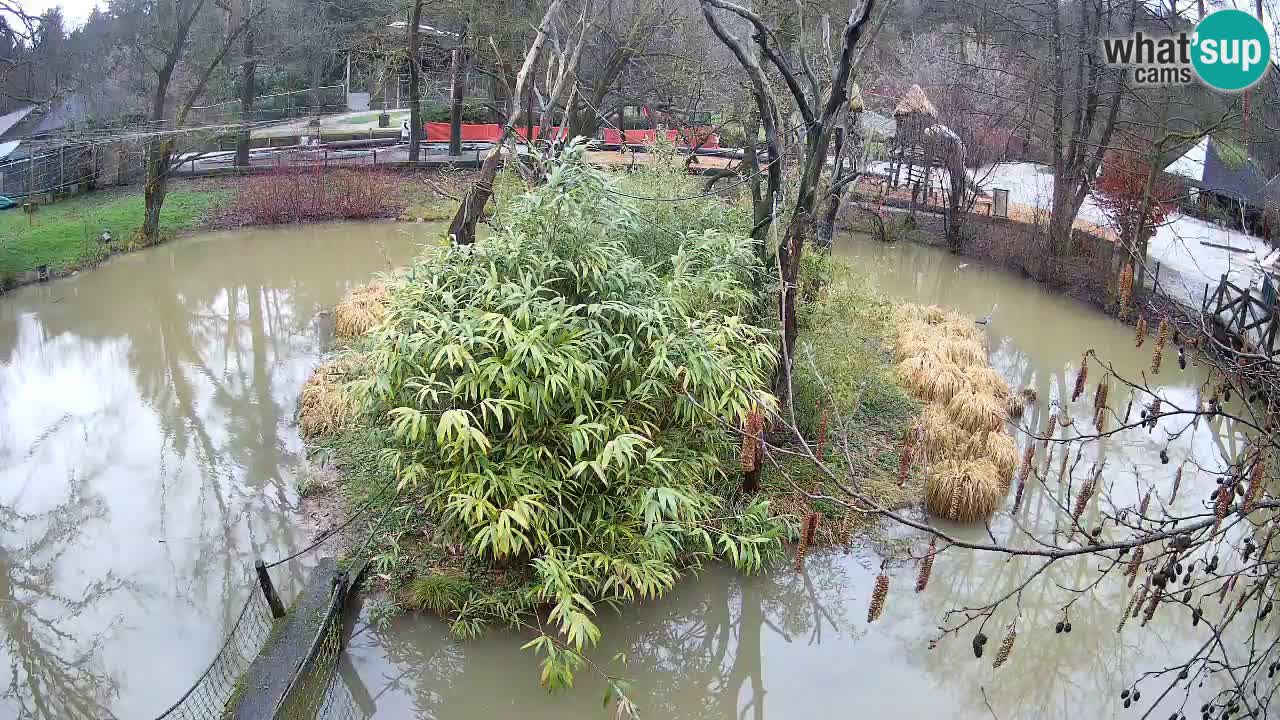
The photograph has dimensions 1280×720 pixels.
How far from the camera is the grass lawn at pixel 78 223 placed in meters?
12.3

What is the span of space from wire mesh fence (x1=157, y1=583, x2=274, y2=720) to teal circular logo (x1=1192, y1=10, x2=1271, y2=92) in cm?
823

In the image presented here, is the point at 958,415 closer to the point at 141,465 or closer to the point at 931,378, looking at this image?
the point at 931,378

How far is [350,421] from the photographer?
7.48 meters

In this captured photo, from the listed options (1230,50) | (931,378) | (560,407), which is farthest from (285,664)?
(1230,50)

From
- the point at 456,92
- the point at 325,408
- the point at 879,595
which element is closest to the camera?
the point at 879,595

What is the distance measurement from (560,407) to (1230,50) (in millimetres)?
7762

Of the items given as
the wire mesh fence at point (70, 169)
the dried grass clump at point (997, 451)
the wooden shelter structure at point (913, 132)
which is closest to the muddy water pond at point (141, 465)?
the wire mesh fence at point (70, 169)

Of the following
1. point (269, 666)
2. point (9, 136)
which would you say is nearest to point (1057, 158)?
→ point (269, 666)

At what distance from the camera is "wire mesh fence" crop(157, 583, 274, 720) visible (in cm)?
465

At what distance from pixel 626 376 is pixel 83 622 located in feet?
11.5

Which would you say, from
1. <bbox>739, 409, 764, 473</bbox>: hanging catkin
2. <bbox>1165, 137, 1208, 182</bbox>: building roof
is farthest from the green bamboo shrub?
<bbox>1165, 137, 1208, 182</bbox>: building roof

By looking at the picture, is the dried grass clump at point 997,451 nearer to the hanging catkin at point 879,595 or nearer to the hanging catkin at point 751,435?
the hanging catkin at point 751,435

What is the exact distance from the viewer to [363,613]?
18.0 ft

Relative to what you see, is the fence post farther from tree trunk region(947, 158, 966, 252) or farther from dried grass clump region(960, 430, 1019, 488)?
tree trunk region(947, 158, 966, 252)
